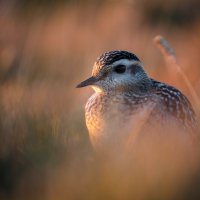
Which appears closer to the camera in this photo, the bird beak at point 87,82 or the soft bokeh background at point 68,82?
the soft bokeh background at point 68,82

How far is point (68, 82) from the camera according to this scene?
13.0 meters

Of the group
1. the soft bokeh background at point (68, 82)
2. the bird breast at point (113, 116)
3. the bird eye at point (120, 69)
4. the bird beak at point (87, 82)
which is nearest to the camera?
the soft bokeh background at point (68, 82)

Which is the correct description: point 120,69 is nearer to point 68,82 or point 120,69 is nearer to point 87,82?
point 87,82

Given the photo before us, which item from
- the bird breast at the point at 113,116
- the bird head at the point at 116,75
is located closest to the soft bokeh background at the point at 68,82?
the bird breast at the point at 113,116

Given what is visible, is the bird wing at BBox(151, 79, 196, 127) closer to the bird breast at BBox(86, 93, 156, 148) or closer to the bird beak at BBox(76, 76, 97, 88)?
the bird breast at BBox(86, 93, 156, 148)

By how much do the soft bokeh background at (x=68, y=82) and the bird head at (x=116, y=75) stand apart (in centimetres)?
45

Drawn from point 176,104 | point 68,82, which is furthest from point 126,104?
point 68,82

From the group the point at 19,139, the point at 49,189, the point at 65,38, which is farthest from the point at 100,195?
the point at 65,38

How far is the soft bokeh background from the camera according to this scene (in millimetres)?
6918

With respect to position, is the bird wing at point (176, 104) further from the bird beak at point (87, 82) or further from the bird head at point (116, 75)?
the bird beak at point (87, 82)

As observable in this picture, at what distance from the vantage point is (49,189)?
23.0 feet

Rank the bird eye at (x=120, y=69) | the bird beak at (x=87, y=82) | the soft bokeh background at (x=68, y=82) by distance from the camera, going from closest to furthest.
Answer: the soft bokeh background at (x=68, y=82)
the bird beak at (x=87, y=82)
the bird eye at (x=120, y=69)

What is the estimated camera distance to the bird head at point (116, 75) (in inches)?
353

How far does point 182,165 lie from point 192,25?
9773 mm
